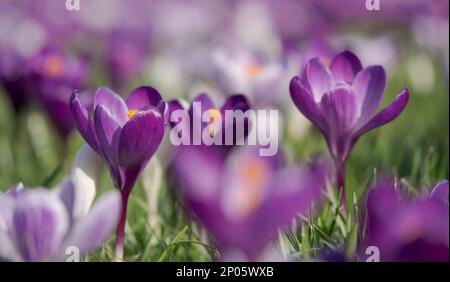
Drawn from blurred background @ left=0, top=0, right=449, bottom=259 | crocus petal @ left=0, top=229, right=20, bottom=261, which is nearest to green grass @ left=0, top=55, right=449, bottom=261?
blurred background @ left=0, top=0, right=449, bottom=259

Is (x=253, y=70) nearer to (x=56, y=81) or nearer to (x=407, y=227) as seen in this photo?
(x=56, y=81)

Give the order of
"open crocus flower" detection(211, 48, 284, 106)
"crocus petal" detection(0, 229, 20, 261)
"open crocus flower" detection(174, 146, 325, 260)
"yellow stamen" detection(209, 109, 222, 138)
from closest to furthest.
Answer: "open crocus flower" detection(174, 146, 325, 260) < "crocus petal" detection(0, 229, 20, 261) < "yellow stamen" detection(209, 109, 222, 138) < "open crocus flower" detection(211, 48, 284, 106)

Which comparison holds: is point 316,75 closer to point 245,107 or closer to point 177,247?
point 245,107

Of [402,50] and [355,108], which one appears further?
[402,50]

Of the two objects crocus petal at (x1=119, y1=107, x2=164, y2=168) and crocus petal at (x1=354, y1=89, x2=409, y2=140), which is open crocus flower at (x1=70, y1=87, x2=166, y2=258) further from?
crocus petal at (x1=354, y1=89, x2=409, y2=140)
